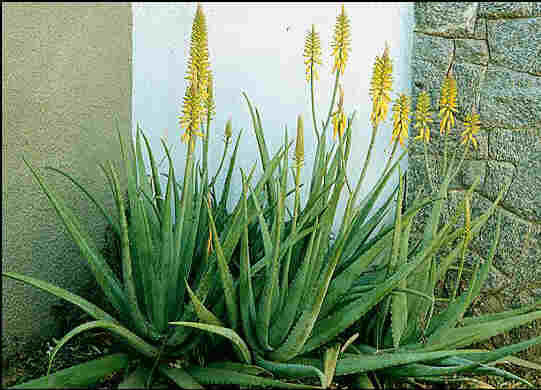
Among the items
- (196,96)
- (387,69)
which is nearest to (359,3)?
(387,69)

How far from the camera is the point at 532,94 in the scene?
1.53m

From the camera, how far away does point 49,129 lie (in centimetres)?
137

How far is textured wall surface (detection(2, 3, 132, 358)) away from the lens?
1.26m

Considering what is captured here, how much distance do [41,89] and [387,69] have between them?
89cm

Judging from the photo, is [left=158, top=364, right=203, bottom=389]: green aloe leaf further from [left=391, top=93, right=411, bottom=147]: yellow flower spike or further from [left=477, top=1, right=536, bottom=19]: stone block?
[left=477, top=1, right=536, bottom=19]: stone block

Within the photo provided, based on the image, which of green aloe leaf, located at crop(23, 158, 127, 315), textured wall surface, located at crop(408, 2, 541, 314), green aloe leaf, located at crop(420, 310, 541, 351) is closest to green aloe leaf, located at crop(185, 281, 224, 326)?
green aloe leaf, located at crop(23, 158, 127, 315)

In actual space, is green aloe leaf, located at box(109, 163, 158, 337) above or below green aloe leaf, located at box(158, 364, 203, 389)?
above

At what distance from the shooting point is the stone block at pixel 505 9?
154cm

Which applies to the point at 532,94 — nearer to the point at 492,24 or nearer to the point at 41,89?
the point at 492,24

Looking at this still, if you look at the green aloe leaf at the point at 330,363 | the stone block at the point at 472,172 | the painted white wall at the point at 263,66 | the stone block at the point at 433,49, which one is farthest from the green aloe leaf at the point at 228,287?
the stone block at the point at 433,49

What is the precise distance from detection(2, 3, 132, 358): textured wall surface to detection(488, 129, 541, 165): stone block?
120cm

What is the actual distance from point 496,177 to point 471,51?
0.41m

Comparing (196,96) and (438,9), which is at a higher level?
(438,9)

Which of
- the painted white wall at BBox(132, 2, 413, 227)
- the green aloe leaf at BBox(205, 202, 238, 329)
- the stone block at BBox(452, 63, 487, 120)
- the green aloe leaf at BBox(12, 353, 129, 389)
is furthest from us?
the painted white wall at BBox(132, 2, 413, 227)
